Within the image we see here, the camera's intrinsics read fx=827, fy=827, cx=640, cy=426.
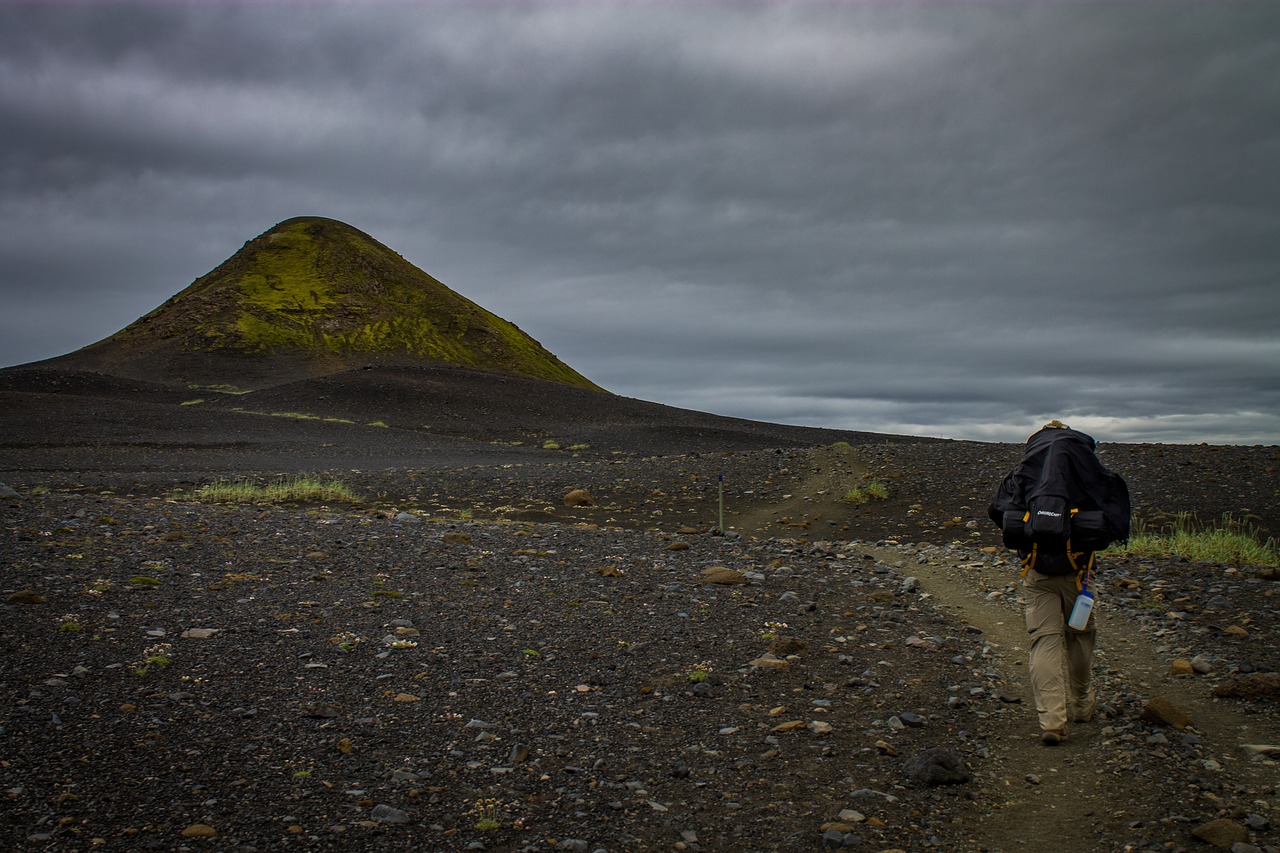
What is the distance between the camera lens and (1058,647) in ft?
16.9

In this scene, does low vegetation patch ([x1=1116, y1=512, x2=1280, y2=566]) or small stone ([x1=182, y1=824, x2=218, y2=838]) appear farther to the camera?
low vegetation patch ([x1=1116, y1=512, x2=1280, y2=566])

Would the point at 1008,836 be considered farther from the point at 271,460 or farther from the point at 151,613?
the point at 271,460

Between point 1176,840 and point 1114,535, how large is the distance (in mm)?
1825

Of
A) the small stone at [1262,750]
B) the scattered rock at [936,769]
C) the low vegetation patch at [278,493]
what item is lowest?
the scattered rock at [936,769]

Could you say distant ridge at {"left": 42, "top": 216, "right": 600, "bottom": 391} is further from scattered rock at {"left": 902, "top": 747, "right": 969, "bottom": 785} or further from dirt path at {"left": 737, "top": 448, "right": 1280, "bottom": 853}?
scattered rock at {"left": 902, "top": 747, "right": 969, "bottom": 785}

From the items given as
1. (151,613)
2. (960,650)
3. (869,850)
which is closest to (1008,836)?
(869,850)

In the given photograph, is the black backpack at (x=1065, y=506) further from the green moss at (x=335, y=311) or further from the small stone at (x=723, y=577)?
the green moss at (x=335, y=311)

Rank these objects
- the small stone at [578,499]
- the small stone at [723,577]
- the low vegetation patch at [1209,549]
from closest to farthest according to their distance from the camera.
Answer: the small stone at [723,577] < the low vegetation patch at [1209,549] < the small stone at [578,499]

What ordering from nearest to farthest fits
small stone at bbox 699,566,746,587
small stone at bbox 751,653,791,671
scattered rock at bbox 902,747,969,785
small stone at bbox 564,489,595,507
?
scattered rock at bbox 902,747,969,785, small stone at bbox 751,653,791,671, small stone at bbox 699,566,746,587, small stone at bbox 564,489,595,507

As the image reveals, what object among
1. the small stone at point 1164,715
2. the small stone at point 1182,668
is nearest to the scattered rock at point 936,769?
the small stone at point 1164,715

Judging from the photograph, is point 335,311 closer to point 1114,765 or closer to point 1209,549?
point 1209,549

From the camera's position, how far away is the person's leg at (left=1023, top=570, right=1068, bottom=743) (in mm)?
4934

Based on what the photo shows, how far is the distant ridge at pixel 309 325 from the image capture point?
6488cm

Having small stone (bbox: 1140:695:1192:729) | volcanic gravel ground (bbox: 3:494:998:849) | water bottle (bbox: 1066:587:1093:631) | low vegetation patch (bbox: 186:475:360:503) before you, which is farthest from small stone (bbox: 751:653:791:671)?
low vegetation patch (bbox: 186:475:360:503)
